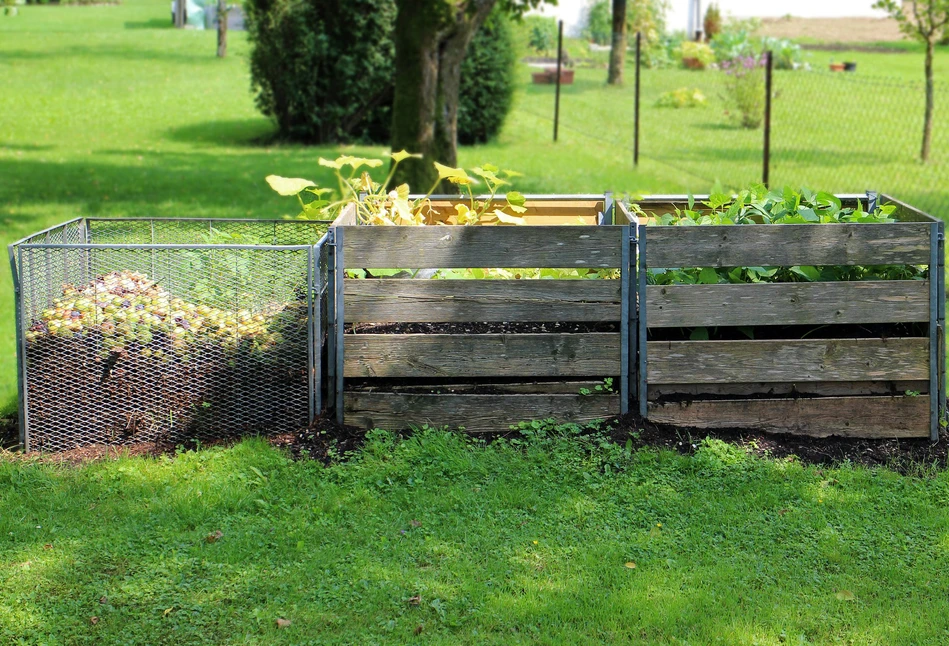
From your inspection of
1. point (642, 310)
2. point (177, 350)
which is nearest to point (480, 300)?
point (642, 310)

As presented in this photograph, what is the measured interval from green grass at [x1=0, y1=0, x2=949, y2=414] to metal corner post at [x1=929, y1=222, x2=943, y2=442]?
3.62 m

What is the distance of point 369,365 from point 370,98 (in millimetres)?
13446

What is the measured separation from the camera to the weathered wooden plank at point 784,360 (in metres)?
4.91

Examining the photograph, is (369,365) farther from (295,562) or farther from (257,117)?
(257,117)

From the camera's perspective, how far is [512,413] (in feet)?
16.3

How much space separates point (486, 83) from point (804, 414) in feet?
45.8

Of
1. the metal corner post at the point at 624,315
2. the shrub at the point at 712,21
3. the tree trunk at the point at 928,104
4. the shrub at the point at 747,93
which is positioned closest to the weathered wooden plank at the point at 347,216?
the metal corner post at the point at 624,315

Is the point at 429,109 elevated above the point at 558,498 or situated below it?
above

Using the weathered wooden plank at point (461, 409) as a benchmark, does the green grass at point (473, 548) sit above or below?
below

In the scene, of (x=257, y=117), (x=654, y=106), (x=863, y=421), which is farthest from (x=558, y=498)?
(x=654, y=106)

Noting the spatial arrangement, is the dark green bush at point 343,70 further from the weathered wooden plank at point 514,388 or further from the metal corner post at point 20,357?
the metal corner post at point 20,357

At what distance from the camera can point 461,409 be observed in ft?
16.3

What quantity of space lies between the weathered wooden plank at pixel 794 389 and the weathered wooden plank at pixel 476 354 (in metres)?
0.36

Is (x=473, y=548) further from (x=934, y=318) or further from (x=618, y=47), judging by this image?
(x=618, y=47)
